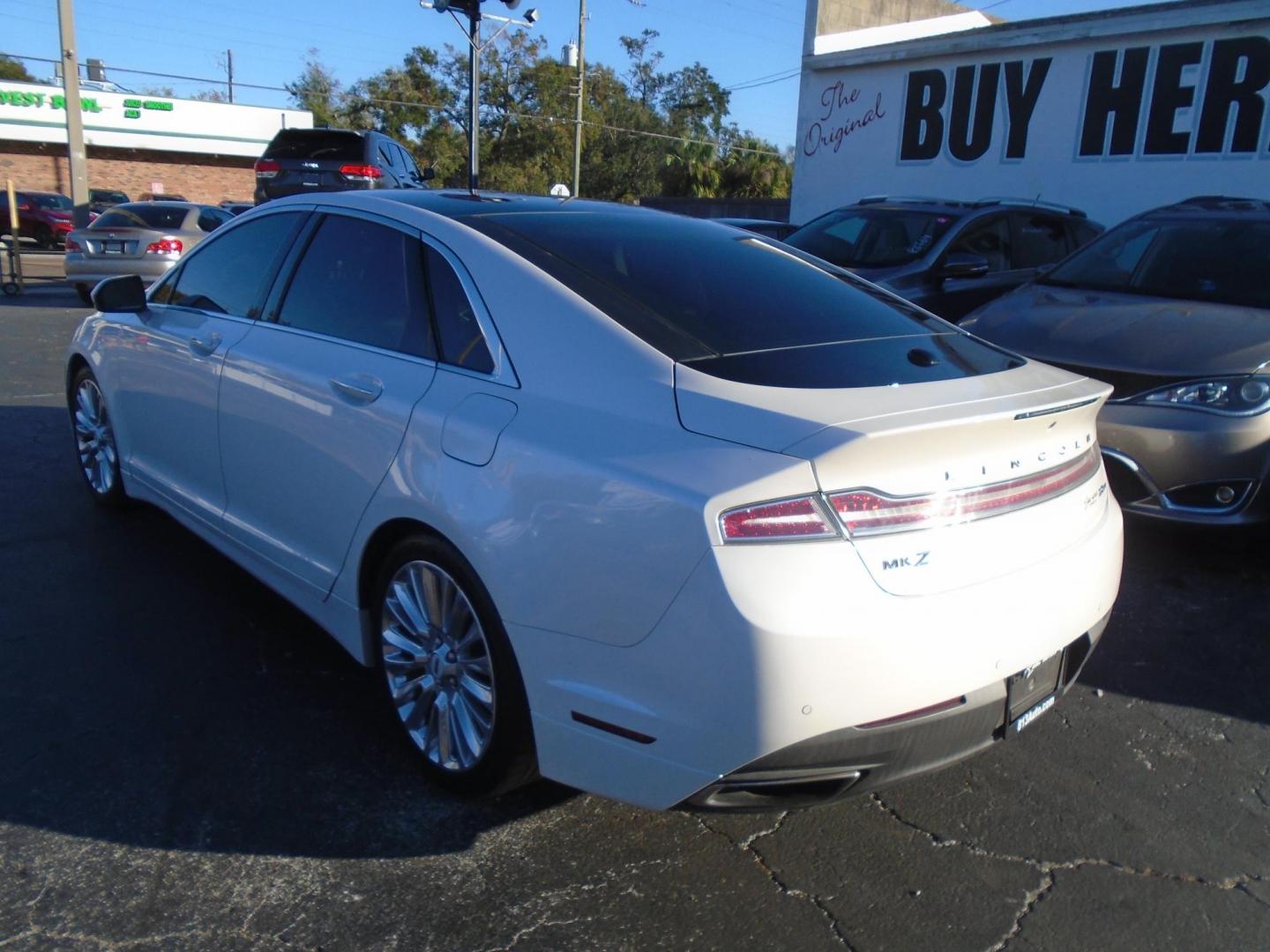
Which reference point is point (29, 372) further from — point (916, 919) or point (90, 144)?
point (90, 144)

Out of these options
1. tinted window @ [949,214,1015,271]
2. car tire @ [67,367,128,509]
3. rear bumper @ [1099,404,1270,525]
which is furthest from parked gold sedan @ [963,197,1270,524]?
car tire @ [67,367,128,509]

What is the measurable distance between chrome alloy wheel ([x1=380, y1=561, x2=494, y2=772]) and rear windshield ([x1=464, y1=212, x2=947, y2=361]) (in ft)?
2.95

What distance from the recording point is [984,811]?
2982mm

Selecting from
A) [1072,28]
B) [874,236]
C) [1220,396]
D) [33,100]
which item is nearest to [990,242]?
[874,236]

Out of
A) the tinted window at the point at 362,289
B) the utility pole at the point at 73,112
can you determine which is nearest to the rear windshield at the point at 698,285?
the tinted window at the point at 362,289

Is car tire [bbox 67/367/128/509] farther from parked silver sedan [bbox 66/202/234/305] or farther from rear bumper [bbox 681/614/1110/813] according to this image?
parked silver sedan [bbox 66/202/234/305]

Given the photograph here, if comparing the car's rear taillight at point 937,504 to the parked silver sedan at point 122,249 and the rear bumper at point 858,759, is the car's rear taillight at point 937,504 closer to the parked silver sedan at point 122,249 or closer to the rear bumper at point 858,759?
the rear bumper at point 858,759

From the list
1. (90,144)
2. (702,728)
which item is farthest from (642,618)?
(90,144)

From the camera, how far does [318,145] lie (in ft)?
50.0

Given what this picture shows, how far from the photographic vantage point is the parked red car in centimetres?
2700

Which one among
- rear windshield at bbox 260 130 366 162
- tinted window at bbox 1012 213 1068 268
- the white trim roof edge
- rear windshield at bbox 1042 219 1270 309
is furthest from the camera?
rear windshield at bbox 260 130 366 162

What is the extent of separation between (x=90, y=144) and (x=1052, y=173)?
38.2 meters

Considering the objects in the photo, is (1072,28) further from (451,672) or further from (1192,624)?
(451,672)

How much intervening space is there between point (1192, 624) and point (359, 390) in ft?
11.3
